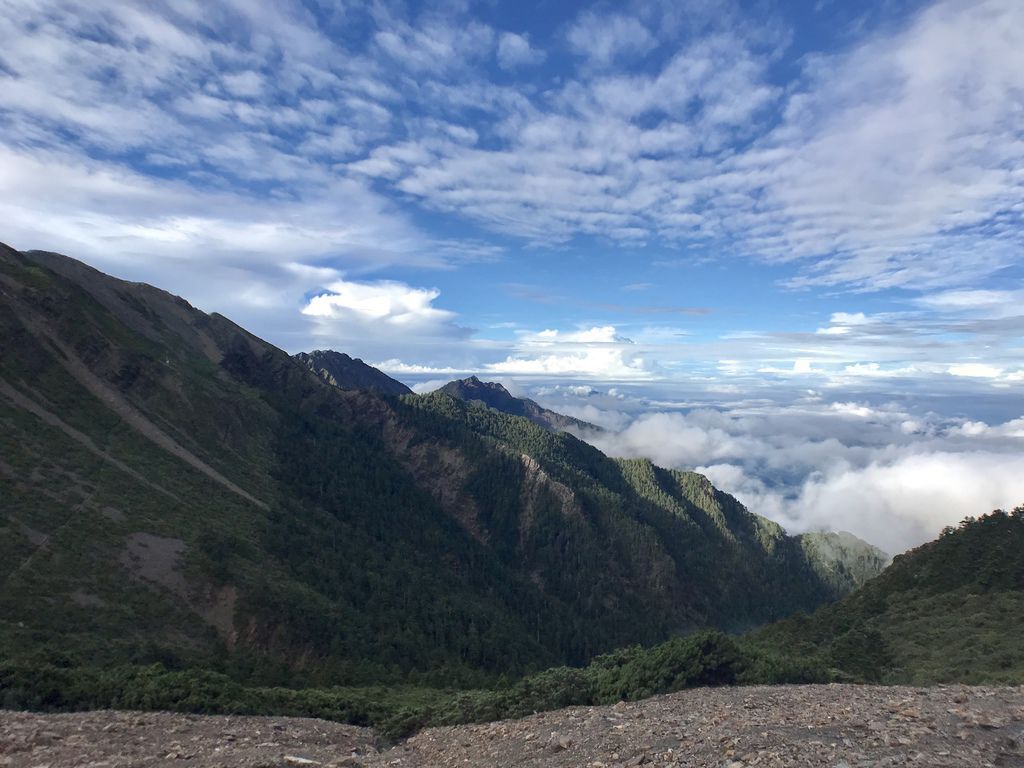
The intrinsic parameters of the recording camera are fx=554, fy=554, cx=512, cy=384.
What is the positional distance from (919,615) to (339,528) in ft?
317

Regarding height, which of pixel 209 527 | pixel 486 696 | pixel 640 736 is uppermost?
pixel 640 736

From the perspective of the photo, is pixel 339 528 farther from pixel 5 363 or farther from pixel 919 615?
pixel 919 615

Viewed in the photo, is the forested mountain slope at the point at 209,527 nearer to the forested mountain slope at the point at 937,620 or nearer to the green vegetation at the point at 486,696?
the green vegetation at the point at 486,696

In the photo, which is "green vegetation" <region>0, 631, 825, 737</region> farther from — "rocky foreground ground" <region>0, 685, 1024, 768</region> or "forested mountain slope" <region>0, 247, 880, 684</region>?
"forested mountain slope" <region>0, 247, 880, 684</region>

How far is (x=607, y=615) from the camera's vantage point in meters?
175

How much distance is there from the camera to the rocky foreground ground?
39.6 ft

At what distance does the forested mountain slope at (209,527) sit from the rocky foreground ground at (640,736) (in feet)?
56.8

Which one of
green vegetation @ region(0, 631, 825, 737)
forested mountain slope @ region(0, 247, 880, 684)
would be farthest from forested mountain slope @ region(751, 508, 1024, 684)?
forested mountain slope @ region(0, 247, 880, 684)

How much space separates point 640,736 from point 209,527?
7266cm

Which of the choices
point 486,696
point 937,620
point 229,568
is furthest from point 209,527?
point 937,620

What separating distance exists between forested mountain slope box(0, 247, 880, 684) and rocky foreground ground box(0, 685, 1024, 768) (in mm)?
17316

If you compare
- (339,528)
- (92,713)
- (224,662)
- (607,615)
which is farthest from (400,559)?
(92,713)

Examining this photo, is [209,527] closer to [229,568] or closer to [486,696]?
[229,568]

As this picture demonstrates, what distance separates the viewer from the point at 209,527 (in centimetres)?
7269
